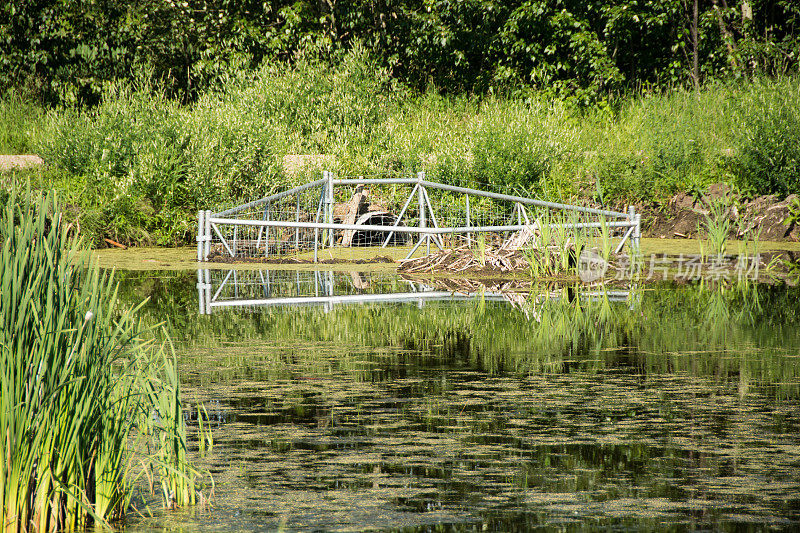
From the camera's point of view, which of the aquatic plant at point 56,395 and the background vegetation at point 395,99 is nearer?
the aquatic plant at point 56,395

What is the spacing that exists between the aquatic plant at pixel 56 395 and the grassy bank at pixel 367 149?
1499cm

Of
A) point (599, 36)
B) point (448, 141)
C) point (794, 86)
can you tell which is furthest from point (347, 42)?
point (794, 86)

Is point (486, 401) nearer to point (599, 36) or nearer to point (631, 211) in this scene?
point (631, 211)

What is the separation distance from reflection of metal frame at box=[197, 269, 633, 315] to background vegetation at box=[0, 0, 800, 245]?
6.80 ft

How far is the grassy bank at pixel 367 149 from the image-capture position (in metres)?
20.2

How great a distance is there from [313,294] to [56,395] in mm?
9478

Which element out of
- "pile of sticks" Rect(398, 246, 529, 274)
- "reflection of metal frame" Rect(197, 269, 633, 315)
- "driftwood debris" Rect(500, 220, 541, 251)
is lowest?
"reflection of metal frame" Rect(197, 269, 633, 315)

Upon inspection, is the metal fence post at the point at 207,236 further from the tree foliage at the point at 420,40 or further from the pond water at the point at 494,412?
the tree foliage at the point at 420,40

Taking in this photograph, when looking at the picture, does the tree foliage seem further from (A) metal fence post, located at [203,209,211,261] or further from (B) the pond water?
(B) the pond water

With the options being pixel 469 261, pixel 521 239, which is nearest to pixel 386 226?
pixel 469 261

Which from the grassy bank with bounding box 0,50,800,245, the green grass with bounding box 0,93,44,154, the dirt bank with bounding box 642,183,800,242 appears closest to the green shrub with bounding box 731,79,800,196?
the grassy bank with bounding box 0,50,800,245

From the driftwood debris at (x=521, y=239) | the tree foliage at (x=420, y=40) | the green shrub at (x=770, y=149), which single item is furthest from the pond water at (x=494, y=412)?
the tree foliage at (x=420, y=40)

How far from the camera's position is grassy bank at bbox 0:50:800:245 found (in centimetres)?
2023

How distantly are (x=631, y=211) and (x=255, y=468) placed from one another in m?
12.1
